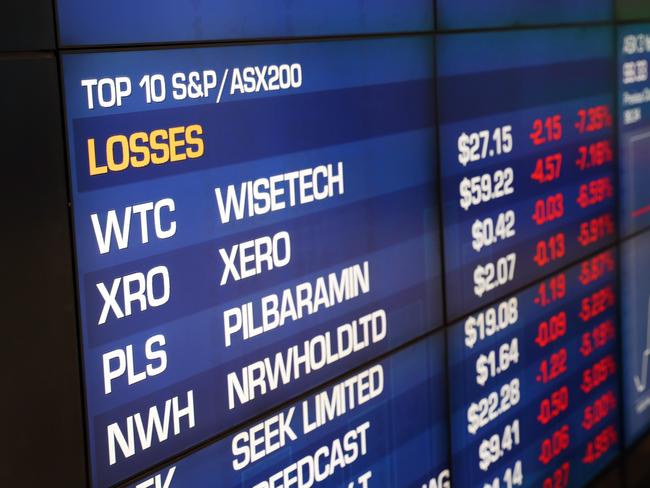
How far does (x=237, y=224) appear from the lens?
7.72 feet

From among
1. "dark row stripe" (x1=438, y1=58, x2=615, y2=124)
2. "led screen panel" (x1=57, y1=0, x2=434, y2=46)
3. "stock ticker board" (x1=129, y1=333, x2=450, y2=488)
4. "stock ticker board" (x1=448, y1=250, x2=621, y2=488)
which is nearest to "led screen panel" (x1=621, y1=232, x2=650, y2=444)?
"stock ticker board" (x1=448, y1=250, x2=621, y2=488)

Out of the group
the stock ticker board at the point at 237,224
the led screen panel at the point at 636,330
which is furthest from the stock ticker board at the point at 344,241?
the led screen panel at the point at 636,330

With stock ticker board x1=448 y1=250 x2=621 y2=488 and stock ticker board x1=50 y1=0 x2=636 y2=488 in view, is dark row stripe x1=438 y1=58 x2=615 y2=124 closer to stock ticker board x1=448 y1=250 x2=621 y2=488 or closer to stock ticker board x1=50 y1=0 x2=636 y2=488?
stock ticker board x1=50 y1=0 x2=636 y2=488

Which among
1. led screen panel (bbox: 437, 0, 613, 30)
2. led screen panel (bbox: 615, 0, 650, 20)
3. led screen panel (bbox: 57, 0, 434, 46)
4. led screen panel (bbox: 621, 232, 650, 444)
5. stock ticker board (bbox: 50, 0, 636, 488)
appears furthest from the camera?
led screen panel (bbox: 621, 232, 650, 444)

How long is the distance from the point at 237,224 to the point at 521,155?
134 cm

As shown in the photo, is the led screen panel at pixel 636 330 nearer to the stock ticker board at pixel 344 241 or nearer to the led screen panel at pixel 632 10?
the stock ticker board at pixel 344 241

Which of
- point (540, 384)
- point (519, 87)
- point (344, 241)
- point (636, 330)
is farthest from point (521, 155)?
point (636, 330)

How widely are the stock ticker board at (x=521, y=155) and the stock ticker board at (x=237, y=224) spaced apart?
0.52 feet

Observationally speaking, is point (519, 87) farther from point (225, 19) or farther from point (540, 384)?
point (225, 19)

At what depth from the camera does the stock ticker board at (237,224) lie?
6.79 ft

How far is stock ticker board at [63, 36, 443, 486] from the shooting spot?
81.5 inches

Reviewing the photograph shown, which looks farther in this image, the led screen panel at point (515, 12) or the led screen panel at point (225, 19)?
the led screen panel at point (515, 12)

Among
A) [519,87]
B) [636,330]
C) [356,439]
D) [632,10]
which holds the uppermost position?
[632,10]

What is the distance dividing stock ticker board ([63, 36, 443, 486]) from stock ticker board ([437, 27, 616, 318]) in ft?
0.52
